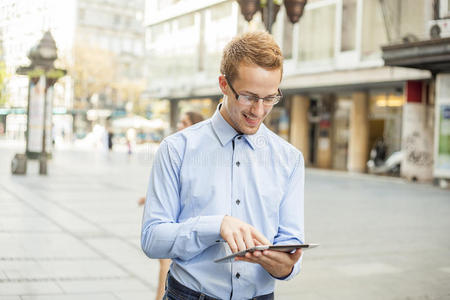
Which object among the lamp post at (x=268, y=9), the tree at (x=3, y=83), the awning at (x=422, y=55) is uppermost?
the awning at (x=422, y=55)

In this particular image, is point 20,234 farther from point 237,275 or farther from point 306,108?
point 306,108

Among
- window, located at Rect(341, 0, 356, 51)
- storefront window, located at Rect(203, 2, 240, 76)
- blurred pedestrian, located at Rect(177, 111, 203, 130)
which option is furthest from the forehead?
storefront window, located at Rect(203, 2, 240, 76)

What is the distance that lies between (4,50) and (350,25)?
24.6 meters

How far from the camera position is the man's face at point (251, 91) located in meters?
2.05

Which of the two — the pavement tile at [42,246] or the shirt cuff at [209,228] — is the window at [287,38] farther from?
the shirt cuff at [209,228]

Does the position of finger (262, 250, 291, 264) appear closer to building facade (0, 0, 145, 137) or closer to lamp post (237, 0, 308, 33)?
lamp post (237, 0, 308, 33)

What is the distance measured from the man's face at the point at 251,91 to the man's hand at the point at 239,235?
1.12 ft

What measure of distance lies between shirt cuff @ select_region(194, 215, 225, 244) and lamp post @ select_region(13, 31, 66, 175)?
21.0 meters

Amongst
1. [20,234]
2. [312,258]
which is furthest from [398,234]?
[20,234]

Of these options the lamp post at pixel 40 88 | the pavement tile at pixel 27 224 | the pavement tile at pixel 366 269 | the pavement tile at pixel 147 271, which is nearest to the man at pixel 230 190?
the pavement tile at pixel 147 271

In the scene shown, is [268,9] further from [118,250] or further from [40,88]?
[40,88]

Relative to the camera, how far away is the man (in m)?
2.05

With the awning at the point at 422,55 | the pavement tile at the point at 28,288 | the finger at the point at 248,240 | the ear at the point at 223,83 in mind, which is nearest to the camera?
the finger at the point at 248,240

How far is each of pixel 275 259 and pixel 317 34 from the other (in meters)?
30.6
